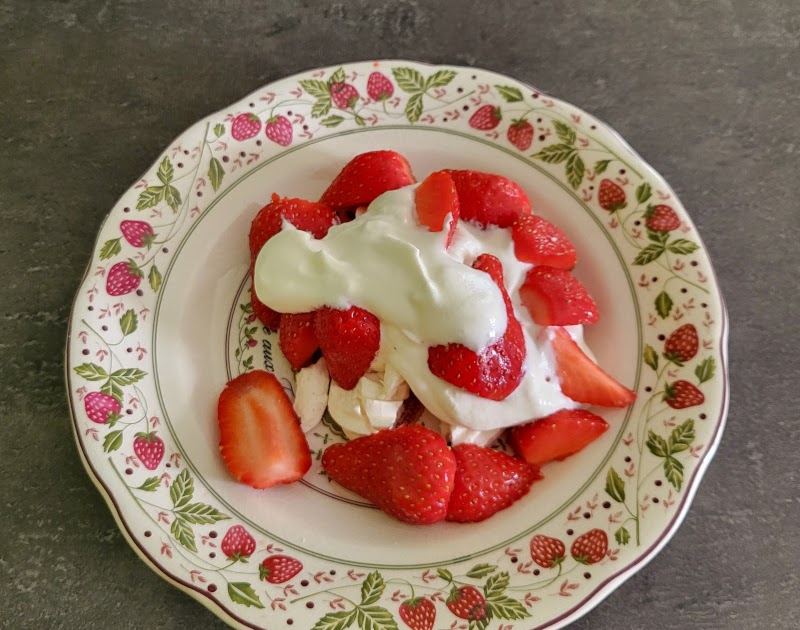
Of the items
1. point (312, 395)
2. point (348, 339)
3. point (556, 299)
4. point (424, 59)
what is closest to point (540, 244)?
point (556, 299)

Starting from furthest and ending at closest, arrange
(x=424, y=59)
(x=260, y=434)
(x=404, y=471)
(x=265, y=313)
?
(x=424, y=59) → (x=265, y=313) → (x=260, y=434) → (x=404, y=471)

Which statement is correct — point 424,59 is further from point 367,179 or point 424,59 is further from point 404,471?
point 404,471

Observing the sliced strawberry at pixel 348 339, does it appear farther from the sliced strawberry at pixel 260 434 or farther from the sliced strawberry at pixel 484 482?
the sliced strawberry at pixel 484 482

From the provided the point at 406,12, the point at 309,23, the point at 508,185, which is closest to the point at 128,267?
the point at 508,185

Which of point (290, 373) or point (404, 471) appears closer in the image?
point (404, 471)

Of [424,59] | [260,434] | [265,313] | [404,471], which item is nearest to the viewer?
[404,471]

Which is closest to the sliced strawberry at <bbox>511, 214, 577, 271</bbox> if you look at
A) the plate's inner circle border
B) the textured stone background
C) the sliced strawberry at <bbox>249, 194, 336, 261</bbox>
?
the plate's inner circle border

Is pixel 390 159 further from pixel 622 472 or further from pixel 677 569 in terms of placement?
pixel 677 569
